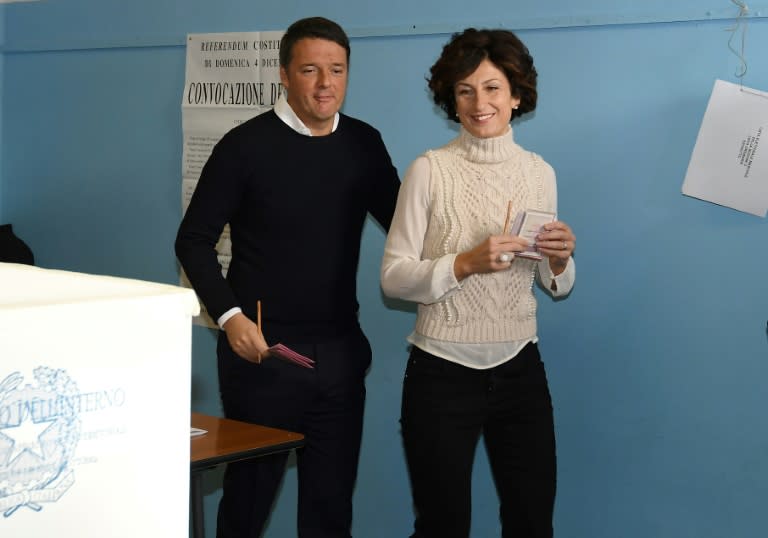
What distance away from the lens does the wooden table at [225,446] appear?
6.95 feet

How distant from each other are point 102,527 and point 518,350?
4.81 ft

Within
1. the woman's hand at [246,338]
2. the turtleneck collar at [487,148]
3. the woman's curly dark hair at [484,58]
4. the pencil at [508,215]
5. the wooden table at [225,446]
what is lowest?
the wooden table at [225,446]

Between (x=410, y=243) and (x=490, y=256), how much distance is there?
241mm

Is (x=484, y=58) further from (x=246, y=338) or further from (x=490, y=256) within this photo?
(x=246, y=338)

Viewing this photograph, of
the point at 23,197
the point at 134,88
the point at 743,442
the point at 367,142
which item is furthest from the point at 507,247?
the point at 23,197

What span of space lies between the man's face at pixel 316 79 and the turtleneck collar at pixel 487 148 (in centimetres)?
39

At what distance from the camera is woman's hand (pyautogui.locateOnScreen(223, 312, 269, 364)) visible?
2.41 m

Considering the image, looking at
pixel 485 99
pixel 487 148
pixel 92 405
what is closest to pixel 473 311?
pixel 487 148

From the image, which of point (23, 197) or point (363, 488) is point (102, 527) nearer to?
point (363, 488)

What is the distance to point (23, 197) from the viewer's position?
14.0ft

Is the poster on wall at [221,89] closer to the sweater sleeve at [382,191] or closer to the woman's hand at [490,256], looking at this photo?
the sweater sleeve at [382,191]

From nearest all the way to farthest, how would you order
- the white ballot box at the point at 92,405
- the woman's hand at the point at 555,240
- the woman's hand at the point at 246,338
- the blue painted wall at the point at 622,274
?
the white ballot box at the point at 92,405, the woman's hand at the point at 555,240, the woman's hand at the point at 246,338, the blue painted wall at the point at 622,274

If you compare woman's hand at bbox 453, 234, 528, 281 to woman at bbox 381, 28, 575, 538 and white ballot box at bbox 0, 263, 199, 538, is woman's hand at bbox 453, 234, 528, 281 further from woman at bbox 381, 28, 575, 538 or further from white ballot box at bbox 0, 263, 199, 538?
white ballot box at bbox 0, 263, 199, 538

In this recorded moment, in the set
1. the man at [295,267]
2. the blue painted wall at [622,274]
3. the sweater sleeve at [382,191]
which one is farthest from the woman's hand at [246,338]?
the blue painted wall at [622,274]
